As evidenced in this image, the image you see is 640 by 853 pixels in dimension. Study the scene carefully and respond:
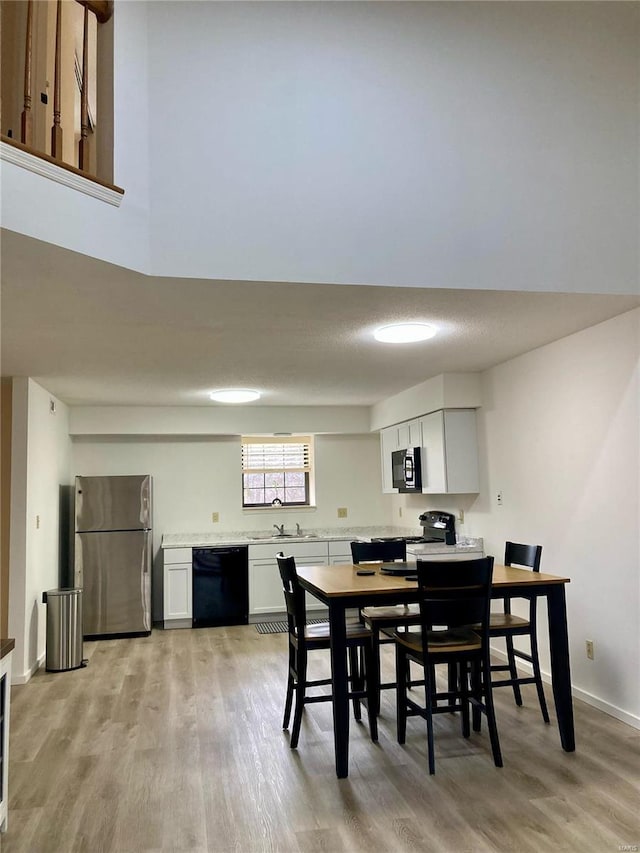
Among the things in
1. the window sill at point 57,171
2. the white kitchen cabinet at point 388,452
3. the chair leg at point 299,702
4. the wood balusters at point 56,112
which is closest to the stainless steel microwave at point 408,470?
the white kitchen cabinet at point 388,452

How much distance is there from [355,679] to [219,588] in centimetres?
304

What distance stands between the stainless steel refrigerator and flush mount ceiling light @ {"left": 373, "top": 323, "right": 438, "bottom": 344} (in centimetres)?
342

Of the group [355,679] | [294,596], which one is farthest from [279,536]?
[294,596]

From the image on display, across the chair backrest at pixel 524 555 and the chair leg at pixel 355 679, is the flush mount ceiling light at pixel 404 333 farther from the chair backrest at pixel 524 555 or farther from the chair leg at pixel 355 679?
the chair leg at pixel 355 679

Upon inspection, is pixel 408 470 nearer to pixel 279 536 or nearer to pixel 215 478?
pixel 279 536

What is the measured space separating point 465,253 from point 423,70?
921mm

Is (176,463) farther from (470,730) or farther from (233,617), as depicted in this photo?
(470,730)

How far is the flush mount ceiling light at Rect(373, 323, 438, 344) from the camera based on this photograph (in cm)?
387

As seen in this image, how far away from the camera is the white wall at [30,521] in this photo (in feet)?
16.0

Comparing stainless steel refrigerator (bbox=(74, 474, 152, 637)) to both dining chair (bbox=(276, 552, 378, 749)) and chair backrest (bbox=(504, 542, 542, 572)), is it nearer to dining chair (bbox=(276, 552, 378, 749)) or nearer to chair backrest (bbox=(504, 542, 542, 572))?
dining chair (bbox=(276, 552, 378, 749))

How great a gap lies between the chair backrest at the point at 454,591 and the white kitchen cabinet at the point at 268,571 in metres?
3.80

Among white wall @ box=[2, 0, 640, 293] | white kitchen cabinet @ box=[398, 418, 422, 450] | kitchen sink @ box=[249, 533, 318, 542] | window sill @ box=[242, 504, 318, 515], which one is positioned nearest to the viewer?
white wall @ box=[2, 0, 640, 293]

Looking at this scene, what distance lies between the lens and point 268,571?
6852 mm

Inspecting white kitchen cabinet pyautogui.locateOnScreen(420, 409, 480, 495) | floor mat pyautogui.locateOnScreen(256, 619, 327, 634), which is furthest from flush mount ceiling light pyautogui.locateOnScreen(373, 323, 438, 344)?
floor mat pyautogui.locateOnScreen(256, 619, 327, 634)
